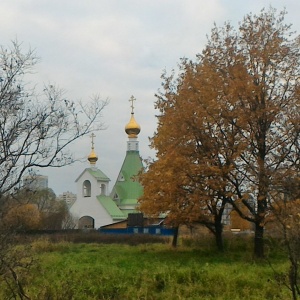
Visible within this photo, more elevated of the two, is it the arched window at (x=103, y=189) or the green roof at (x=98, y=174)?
the green roof at (x=98, y=174)

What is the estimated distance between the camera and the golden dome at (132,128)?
43344 millimetres

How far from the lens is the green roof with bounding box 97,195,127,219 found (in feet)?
146

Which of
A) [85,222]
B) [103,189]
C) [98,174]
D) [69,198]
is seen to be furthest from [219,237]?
[69,198]

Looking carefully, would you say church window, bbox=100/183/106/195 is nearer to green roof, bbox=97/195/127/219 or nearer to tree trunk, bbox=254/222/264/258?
green roof, bbox=97/195/127/219

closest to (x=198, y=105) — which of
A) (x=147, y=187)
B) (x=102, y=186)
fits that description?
(x=147, y=187)

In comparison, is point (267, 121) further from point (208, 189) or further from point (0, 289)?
point (0, 289)

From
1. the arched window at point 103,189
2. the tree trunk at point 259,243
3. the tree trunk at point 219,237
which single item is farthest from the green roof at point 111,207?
the tree trunk at point 259,243

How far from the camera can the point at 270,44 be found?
17578 millimetres

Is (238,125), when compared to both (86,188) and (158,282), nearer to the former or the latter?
(158,282)

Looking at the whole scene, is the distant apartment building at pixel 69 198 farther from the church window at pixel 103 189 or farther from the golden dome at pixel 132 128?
the golden dome at pixel 132 128

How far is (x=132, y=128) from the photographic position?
43.6 metres

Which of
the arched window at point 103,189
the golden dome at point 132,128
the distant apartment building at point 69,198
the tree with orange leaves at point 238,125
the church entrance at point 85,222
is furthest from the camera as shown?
the distant apartment building at point 69,198

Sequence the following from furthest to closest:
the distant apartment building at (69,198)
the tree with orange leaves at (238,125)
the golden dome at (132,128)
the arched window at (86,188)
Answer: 1. the distant apartment building at (69,198)
2. the arched window at (86,188)
3. the golden dome at (132,128)
4. the tree with orange leaves at (238,125)

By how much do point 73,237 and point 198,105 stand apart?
14837 mm
